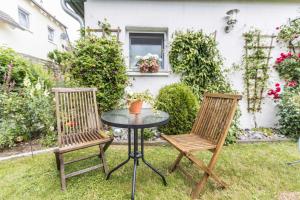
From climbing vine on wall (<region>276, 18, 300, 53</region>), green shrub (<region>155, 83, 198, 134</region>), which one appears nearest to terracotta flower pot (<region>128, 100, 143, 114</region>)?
green shrub (<region>155, 83, 198, 134</region>)

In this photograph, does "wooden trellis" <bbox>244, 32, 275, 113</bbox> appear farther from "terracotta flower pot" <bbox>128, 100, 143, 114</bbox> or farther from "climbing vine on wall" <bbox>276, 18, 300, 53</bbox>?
"terracotta flower pot" <bbox>128, 100, 143, 114</bbox>

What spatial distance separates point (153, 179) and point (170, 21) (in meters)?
3.15

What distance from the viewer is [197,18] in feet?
12.3

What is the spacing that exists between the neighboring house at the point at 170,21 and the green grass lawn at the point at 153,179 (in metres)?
1.63

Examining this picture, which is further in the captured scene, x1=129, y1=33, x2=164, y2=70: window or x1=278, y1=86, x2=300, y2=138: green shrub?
x1=129, y1=33, x2=164, y2=70: window

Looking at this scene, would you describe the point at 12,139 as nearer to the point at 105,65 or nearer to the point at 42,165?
the point at 42,165

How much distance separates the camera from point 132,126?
170 cm

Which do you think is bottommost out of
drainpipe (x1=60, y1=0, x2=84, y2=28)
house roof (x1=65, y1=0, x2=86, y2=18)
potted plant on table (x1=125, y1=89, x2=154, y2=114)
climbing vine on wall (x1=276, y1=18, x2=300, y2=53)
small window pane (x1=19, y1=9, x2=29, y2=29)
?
potted plant on table (x1=125, y1=89, x2=154, y2=114)

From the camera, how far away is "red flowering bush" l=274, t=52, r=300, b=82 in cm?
371

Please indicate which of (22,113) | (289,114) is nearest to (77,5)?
(22,113)

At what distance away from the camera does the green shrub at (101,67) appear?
129 inches

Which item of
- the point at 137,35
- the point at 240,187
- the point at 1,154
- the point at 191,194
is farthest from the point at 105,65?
the point at 240,187

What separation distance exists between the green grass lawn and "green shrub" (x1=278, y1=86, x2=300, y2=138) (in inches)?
37.2

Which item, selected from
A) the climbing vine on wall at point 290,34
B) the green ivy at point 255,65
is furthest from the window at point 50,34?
the climbing vine on wall at point 290,34
